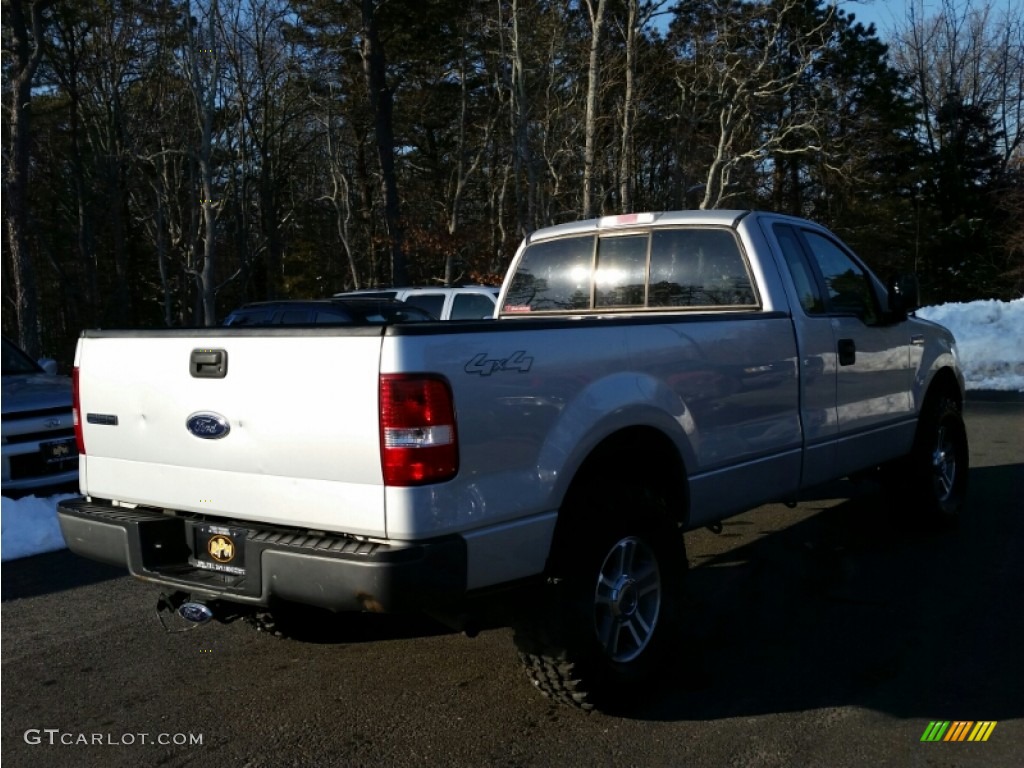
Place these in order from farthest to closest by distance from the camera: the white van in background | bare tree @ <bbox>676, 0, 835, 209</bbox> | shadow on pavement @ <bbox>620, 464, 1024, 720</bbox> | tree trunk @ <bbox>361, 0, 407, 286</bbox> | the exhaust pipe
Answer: bare tree @ <bbox>676, 0, 835, 209</bbox>
tree trunk @ <bbox>361, 0, 407, 286</bbox>
the white van in background
shadow on pavement @ <bbox>620, 464, 1024, 720</bbox>
the exhaust pipe

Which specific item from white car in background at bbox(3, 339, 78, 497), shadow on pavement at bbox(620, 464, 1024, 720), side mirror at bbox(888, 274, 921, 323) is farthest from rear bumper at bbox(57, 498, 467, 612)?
white car in background at bbox(3, 339, 78, 497)

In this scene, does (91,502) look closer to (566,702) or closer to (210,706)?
(210,706)

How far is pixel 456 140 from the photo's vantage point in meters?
38.3

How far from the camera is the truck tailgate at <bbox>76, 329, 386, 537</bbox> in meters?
3.25

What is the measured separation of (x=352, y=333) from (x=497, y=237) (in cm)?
3286

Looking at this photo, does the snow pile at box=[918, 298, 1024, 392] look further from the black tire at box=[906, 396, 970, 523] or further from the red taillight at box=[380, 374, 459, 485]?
the red taillight at box=[380, 374, 459, 485]

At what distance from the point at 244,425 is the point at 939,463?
4946 mm

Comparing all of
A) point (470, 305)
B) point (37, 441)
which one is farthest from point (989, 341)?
point (37, 441)

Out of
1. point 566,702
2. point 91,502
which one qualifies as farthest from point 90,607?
point 566,702

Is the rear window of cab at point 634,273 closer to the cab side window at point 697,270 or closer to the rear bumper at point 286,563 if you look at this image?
the cab side window at point 697,270

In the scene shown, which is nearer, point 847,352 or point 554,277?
point 847,352

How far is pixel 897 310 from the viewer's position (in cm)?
595

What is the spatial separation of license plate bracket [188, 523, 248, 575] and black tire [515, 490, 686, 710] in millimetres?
1050

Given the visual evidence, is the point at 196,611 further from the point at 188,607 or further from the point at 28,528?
the point at 28,528
